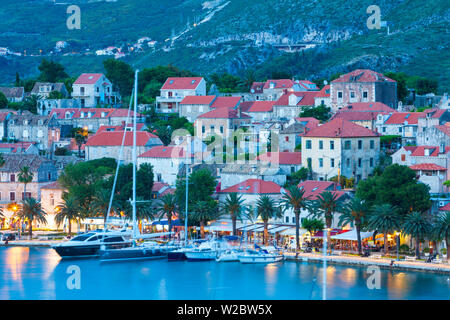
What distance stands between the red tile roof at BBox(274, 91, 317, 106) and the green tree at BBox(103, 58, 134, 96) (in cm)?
2537

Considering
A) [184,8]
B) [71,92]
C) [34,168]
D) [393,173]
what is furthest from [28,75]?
[393,173]

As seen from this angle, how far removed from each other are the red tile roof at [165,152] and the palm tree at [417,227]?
24.7m

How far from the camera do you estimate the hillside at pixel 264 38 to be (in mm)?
121625

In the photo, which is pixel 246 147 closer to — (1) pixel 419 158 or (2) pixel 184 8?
(1) pixel 419 158

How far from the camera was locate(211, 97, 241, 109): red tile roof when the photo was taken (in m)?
93.7

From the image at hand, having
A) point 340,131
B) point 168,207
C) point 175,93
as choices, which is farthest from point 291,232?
point 175,93

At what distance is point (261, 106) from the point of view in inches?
3664

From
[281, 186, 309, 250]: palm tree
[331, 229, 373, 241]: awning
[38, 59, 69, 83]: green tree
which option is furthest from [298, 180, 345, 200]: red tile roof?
[38, 59, 69, 83]: green tree

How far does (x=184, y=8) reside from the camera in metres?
195

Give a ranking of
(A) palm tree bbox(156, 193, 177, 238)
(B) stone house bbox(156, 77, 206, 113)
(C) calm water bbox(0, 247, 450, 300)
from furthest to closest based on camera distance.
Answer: (B) stone house bbox(156, 77, 206, 113) → (A) palm tree bbox(156, 193, 177, 238) → (C) calm water bbox(0, 247, 450, 300)

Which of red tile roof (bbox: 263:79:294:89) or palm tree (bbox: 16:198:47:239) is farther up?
red tile roof (bbox: 263:79:294:89)

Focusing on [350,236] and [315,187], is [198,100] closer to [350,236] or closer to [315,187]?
[315,187]

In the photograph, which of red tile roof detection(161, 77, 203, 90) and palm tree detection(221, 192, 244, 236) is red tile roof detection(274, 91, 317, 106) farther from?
palm tree detection(221, 192, 244, 236)

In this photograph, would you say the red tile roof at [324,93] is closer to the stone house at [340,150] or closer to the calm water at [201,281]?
the stone house at [340,150]
